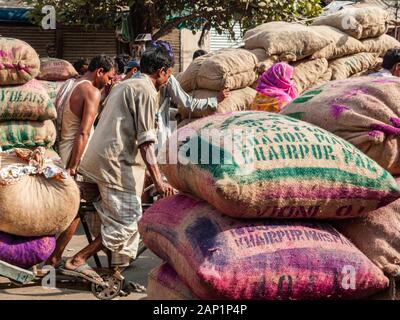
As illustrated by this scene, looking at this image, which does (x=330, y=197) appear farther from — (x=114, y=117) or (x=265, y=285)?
(x=114, y=117)

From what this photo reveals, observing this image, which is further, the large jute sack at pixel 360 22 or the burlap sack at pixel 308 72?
the large jute sack at pixel 360 22

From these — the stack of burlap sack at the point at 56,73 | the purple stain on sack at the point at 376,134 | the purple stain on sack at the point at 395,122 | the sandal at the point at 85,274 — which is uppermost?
the purple stain on sack at the point at 395,122

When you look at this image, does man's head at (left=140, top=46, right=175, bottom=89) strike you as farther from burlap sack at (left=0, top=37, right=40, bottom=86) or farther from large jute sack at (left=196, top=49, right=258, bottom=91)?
large jute sack at (left=196, top=49, right=258, bottom=91)

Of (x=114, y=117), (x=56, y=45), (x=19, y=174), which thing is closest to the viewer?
(x=19, y=174)

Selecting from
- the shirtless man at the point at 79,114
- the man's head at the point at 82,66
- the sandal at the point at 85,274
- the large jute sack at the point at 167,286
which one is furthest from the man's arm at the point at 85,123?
the man's head at the point at 82,66

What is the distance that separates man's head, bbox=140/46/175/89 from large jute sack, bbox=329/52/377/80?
3126 millimetres

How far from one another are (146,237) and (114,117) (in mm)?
1288

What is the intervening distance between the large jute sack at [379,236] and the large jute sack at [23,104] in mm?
2798

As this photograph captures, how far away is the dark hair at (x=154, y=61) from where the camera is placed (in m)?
5.07

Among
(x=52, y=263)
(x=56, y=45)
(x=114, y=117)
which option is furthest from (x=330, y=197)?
(x=56, y=45)

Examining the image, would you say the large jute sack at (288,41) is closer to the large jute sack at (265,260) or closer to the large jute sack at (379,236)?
the large jute sack at (379,236)

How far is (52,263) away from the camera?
17.3 feet

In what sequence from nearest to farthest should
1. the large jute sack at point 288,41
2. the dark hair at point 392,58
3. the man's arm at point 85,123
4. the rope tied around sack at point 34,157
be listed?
1. the rope tied around sack at point 34,157
2. the man's arm at point 85,123
3. the dark hair at point 392,58
4. the large jute sack at point 288,41

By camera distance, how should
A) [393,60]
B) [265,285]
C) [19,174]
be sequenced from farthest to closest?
[393,60]
[19,174]
[265,285]
